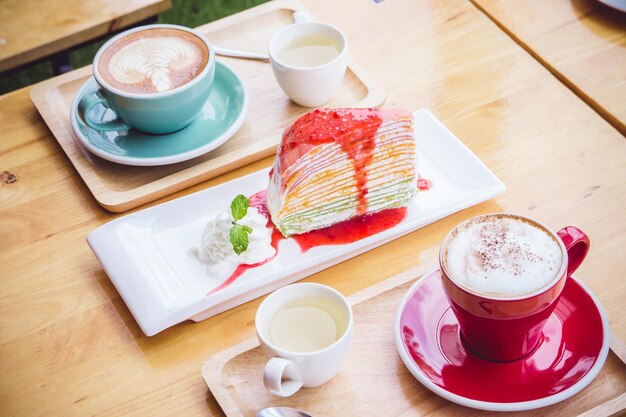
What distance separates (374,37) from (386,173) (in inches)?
21.6

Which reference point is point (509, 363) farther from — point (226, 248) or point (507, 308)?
point (226, 248)

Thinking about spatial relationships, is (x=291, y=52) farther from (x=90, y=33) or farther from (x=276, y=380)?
(x=276, y=380)

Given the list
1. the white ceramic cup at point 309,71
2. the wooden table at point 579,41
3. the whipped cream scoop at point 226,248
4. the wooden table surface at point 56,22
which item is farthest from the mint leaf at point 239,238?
the wooden table surface at point 56,22

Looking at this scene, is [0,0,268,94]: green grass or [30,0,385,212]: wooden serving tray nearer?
[30,0,385,212]: wooden serving tray

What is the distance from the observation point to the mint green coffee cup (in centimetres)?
144

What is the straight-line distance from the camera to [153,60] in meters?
1.50

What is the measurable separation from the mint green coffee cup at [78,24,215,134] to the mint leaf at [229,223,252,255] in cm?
35

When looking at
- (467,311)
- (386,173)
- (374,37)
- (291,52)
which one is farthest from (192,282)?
(374,37)

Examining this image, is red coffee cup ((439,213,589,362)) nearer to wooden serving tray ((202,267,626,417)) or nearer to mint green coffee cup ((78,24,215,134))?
wooden serving tray ((202,267,626,417))

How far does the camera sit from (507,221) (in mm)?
1036

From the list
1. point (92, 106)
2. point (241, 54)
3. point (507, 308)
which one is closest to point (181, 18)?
point (241, 54)

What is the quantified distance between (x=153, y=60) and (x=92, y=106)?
19 centimetres

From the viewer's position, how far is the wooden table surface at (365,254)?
115cm

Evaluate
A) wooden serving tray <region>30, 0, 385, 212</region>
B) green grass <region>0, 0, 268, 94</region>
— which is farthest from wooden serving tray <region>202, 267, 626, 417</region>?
green grass <region>0, 0, 268, 94</region>
